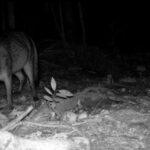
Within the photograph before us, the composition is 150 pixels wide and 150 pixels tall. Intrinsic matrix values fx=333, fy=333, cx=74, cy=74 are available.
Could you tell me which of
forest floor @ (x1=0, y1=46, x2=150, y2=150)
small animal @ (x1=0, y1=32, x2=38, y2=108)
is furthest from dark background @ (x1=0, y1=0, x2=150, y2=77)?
forest floor @ (x1=0, y1=46, x2=150, y2=150)

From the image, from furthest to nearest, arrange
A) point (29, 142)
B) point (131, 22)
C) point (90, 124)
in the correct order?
point (131, 22) < point (90, 124) < point (29, 142)

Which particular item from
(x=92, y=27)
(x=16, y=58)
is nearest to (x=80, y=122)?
(x=16, y=58)

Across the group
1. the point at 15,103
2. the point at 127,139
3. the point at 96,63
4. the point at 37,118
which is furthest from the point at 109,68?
the point at 127,139

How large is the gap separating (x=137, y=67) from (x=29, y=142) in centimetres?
646

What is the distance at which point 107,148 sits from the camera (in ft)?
12.2

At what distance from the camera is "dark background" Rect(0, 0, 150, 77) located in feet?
35.9

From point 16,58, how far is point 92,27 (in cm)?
1036

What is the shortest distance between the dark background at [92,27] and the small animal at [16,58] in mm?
2358

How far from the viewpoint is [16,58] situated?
6.91 meters

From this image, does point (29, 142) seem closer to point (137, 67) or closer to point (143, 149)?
point (143, 149)

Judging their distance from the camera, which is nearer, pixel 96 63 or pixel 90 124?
pixel 90 124

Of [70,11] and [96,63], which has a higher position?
[70,11]

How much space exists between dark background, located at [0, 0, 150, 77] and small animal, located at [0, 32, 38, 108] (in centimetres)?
236

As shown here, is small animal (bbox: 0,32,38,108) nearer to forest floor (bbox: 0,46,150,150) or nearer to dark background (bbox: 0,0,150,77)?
forest floor (bbox: 0,46,150,150)
